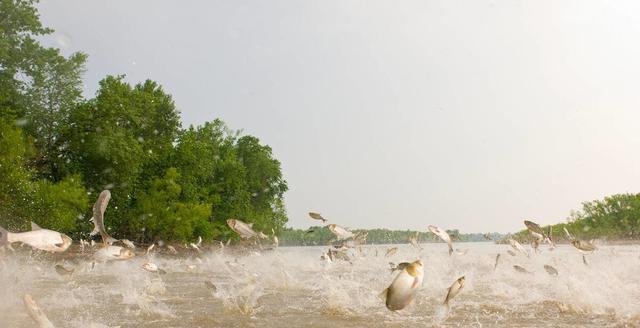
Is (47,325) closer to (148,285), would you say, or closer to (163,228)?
(148,285)

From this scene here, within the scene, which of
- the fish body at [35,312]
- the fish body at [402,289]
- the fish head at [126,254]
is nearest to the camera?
the fish body at [402,289]

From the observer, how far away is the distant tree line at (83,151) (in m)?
36.0

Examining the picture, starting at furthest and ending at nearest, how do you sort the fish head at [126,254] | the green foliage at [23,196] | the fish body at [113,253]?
the green foliage at [23,196] < the fish body at [113,253] < the fish head at [126,254]

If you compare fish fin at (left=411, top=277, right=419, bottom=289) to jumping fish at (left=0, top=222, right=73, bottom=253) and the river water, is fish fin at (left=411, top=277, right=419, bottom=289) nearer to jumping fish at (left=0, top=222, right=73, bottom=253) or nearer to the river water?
jumping fish at (left=0, top=222, right=73, bottom=253)

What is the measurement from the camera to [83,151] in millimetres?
43094

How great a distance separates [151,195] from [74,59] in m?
13.5

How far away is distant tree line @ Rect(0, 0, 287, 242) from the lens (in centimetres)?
3597

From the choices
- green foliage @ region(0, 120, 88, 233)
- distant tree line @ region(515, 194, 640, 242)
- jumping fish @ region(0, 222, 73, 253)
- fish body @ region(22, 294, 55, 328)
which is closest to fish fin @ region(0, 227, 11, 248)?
jumping fish @ region(0, 222, 73, 253)

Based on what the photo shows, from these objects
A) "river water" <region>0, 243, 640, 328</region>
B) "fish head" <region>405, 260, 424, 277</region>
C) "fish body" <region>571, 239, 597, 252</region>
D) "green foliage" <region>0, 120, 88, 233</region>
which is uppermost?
"green foliage" <region>0, 120, 88, 233</region>

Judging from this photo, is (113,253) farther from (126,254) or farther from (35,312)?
(35,312)

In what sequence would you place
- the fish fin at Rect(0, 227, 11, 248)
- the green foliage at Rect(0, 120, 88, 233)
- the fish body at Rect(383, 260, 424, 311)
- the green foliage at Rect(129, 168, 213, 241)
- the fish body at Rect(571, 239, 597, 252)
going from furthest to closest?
the green foliage at Rect(129, 168, 213, 241) → the green foliage at Rect(0, 120, 88, 233) → the fish body at Rect(571, 239, 597, 252) → the fish fin at Rect(0, 227, 11, 248) → the fish body at Rect(383, 260, 424, 311)

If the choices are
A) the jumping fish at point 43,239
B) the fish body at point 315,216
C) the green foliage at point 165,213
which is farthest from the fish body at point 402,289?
the green foliage at point 165,213

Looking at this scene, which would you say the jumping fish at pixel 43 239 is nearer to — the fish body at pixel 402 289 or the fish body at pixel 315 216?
the fish body at pixel 402 289

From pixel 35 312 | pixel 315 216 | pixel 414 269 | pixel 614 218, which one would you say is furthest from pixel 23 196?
pixel 614 218
